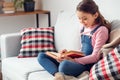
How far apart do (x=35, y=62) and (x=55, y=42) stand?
372 mm

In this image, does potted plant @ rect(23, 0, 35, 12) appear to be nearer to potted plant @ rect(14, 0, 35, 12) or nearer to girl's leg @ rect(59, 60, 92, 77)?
potted plant @ rect(14, 0, 35, 12)

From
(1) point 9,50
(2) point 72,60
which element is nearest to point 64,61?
(2) point 72,60

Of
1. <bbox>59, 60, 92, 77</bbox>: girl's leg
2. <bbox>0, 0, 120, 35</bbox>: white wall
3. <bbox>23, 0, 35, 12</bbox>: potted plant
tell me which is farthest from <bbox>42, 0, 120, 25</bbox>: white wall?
<bbox>59, 60, 92, 77</bbox>: girl's leg

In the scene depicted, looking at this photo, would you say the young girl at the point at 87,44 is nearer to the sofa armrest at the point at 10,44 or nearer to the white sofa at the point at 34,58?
the white sofa at the point at 34,58

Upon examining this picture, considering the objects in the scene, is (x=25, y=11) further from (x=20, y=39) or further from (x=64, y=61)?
(x=64, y=61)

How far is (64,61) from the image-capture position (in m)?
1.96

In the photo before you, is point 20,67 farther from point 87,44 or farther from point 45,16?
point 45,16

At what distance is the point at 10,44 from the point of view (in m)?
2.73

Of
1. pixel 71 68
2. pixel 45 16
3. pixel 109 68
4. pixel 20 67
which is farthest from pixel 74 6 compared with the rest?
pixel 109 68

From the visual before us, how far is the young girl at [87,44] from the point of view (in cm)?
197

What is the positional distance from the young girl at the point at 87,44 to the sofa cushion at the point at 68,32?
0.13 meters

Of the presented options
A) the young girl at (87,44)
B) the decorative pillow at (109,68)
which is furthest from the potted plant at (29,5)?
the decorative pillow at (109,68)

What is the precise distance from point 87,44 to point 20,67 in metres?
0.64

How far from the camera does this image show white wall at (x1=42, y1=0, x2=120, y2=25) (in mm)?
2430
